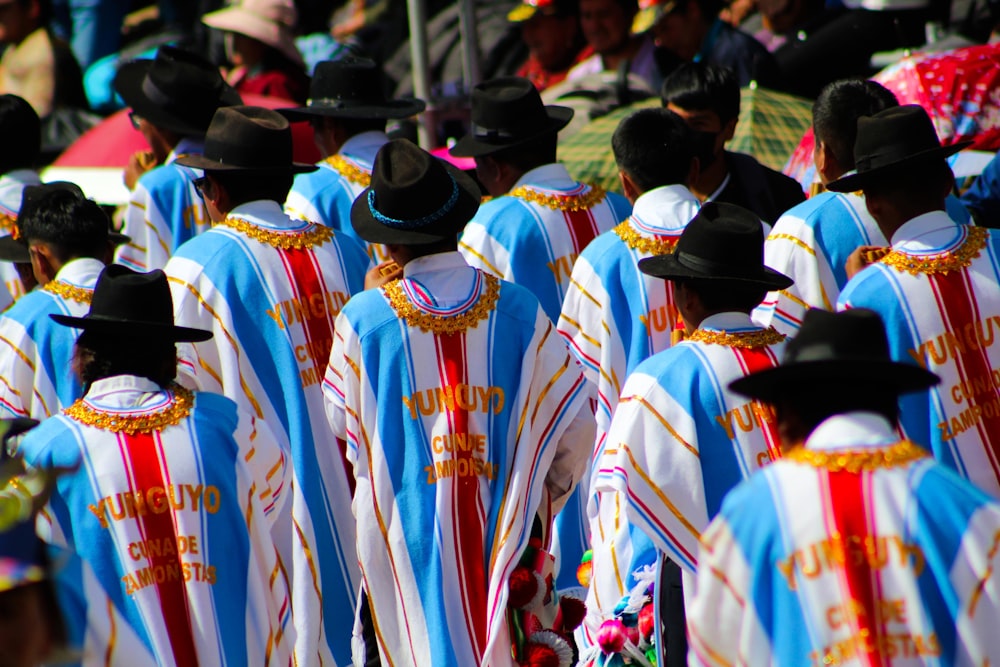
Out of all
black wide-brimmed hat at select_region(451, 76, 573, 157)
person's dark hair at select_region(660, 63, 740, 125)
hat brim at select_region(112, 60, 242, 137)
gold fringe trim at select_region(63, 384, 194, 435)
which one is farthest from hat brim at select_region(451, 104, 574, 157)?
gold fringe trim at select_region(63, 384, 194, 435)

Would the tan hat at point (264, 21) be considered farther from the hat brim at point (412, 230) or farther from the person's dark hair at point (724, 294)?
the person's dark hair at point (724, 294)

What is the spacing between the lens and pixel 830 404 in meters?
3.24

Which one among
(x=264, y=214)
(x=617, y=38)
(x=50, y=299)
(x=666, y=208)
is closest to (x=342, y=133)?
(x=264, y=214)

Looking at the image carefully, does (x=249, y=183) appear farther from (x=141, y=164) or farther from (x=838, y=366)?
(x=838, y=366)

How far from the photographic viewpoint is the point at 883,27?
931 cm

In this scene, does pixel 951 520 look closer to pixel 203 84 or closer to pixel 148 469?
pixel 148 469

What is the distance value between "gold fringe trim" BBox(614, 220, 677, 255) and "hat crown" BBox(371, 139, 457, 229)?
93 centimetres

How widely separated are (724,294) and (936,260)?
60cm

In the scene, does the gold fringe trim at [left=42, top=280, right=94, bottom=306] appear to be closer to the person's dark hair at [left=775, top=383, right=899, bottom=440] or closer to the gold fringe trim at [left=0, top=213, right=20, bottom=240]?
the gold fringe trim at [left=0, top=213, right=20, bottom=240]

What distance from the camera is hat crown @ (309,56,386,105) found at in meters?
7.53

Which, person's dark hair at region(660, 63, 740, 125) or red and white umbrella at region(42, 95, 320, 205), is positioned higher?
red and white umbrella at region(42, 95, 320, 205)

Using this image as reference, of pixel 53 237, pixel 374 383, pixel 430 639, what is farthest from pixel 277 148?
pixel 430 639

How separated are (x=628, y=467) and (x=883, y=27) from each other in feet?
18.6

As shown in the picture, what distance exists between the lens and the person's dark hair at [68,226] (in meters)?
5.81
